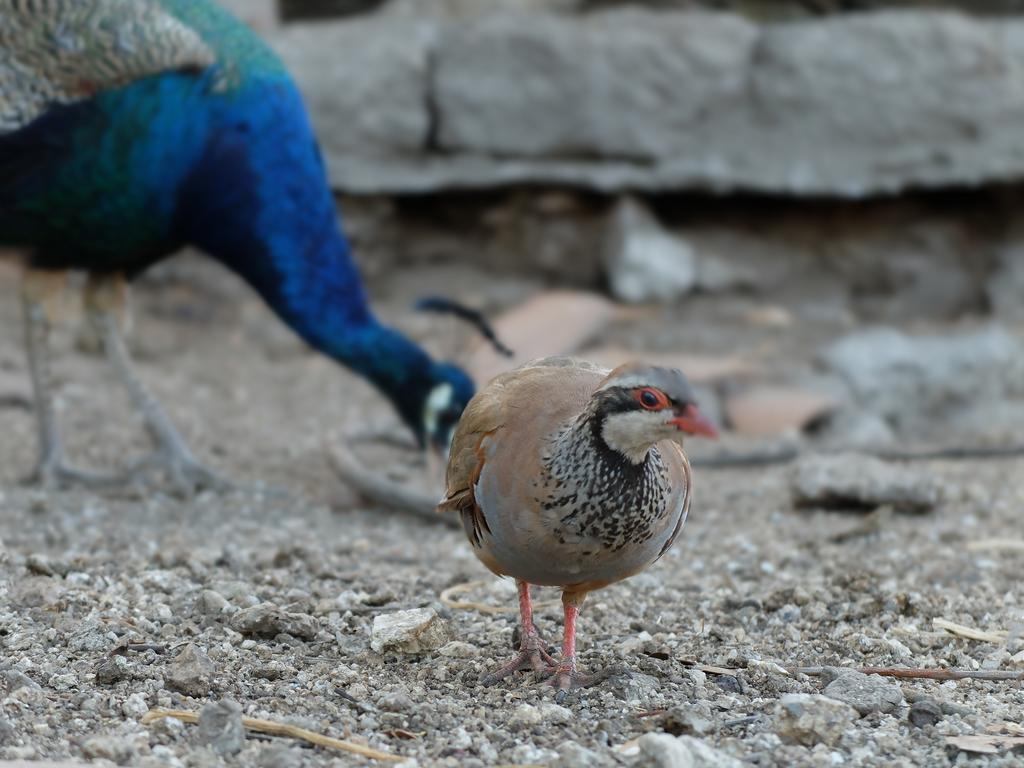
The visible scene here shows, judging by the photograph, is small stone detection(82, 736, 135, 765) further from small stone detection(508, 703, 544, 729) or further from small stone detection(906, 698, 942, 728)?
small stone detection(906, 698, 942, 728)

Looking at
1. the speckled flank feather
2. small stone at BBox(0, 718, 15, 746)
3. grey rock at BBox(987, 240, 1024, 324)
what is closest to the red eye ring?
small stone at BBox(0, 718, 15, 746)

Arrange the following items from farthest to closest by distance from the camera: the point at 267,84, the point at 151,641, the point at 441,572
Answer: the point at 267,84
the point at 441,572
the point at 151,641

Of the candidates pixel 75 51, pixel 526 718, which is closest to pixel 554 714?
pixel 526 718

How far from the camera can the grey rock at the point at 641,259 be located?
24.9ft

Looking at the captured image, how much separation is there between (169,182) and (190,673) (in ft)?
8.62

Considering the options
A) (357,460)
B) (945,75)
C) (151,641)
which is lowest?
(357,460)

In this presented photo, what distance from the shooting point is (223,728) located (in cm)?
263

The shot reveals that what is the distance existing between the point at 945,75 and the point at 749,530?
11.6 feet

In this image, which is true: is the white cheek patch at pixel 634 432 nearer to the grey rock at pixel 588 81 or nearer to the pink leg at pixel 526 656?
the pink leg at pixel 526 656

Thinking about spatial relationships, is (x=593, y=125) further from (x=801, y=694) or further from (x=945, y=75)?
(x=801, y=694)

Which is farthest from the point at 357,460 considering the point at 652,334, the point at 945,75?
the point at 945,75

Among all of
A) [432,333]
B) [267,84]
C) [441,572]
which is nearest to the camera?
[441,572]

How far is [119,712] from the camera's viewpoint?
278 centimetres

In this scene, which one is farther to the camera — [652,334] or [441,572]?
[652,334]
